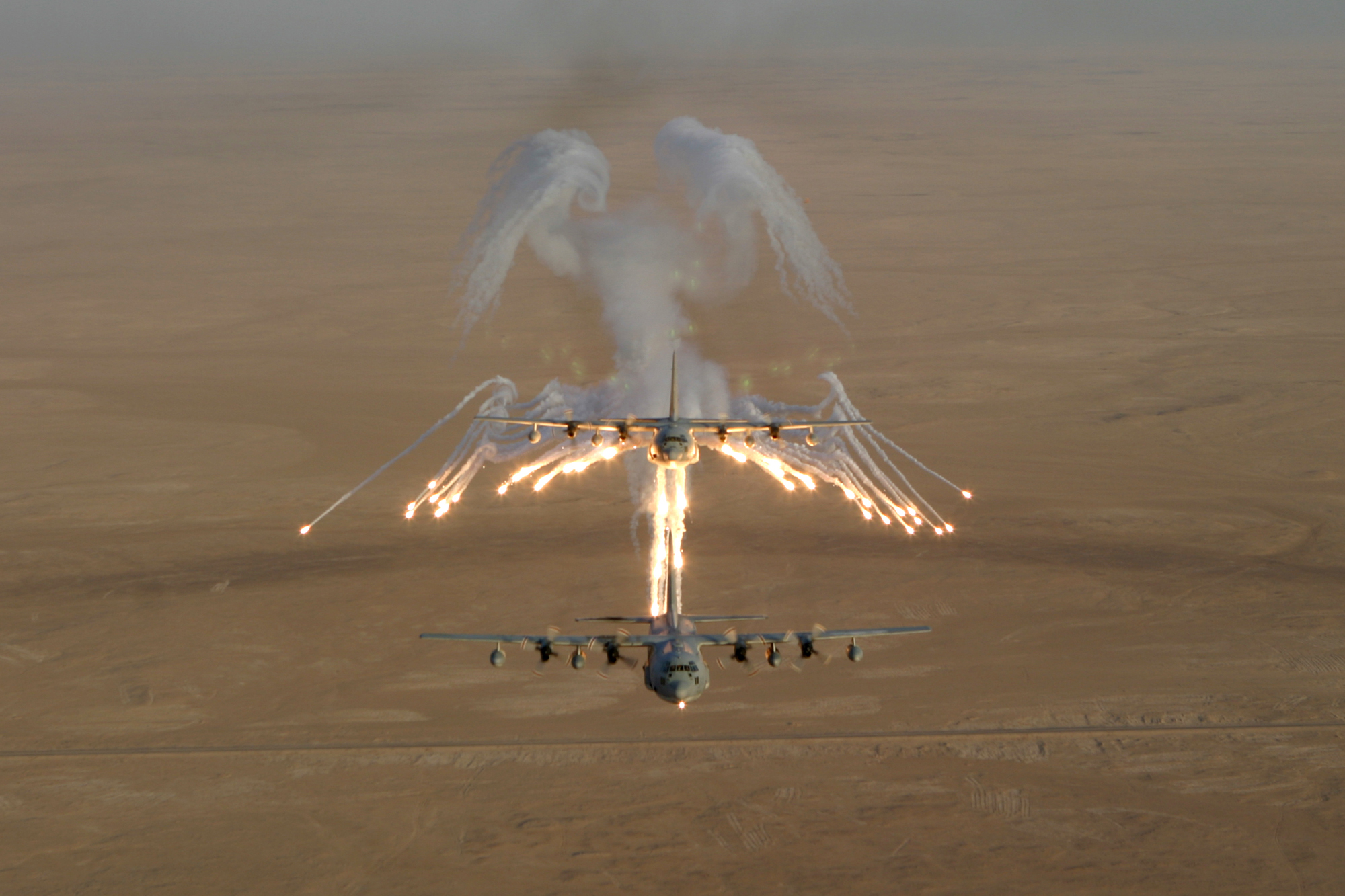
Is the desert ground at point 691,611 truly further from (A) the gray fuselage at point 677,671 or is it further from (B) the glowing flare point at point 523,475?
(A) the gray fuselage at point 677,671

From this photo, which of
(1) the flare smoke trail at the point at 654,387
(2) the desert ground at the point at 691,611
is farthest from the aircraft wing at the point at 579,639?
(1) the flare smoke trail at the point at 654,387

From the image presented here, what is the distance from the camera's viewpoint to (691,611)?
58.1 metres

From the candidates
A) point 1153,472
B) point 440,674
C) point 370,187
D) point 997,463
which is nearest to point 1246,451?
point 1153,472

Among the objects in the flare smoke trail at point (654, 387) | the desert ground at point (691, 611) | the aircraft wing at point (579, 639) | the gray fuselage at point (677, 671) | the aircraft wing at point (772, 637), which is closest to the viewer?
the aircraft wing at point (579, 639)

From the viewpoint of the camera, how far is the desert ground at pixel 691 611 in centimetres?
4322

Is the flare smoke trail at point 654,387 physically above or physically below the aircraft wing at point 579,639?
above

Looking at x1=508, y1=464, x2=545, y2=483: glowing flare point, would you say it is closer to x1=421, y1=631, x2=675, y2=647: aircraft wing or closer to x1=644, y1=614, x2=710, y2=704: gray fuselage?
x1=421, y1=631, x2=675, y2=647: aircraft wing

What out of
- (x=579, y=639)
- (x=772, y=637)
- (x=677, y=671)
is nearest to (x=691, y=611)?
(x=772, y=637)

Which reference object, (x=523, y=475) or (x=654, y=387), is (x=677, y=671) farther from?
(x=654, y=387)

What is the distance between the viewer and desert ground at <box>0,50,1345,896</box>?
43.2 metres

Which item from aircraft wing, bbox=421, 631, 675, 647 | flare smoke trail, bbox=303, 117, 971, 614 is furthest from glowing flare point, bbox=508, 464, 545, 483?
aircraft wing, bbox=421, 631, 675, 647

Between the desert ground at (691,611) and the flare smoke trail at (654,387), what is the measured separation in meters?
2.10

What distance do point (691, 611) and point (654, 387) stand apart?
977 inches

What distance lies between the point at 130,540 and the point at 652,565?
32030mm
